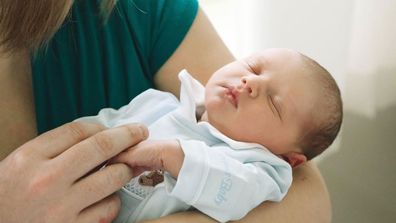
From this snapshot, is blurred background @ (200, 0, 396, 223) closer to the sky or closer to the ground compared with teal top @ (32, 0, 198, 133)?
closer to the ground

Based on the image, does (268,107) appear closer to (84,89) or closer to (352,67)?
(84,89)

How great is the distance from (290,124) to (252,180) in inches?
6.5

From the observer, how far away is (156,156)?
2.48 feet

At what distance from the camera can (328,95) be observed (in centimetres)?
89

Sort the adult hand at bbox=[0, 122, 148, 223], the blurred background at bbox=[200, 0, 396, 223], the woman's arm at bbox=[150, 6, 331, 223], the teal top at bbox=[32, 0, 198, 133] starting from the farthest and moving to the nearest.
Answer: the blurred background at bbox=[200, 0, 396, 223] → the teal top at bbox=[32, 0, 198, 133] → the woman's arm at bbox=[150, 6, 331, 223] → the adult hand at bbox=[0, 122, 148, 223]

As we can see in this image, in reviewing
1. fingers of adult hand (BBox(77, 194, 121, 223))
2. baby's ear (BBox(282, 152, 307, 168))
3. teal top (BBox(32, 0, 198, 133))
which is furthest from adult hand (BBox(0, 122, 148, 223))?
baby's ear (BBox(282, 152, 307, 168))

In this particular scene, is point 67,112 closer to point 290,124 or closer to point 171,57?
point 171,57

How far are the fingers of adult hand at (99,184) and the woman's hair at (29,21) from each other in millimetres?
293

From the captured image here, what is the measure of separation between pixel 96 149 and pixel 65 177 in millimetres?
61

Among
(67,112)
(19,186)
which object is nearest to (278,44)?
(67,112)

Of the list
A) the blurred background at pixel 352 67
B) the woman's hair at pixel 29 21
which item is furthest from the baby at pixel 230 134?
the blurred background at pixel 352 67

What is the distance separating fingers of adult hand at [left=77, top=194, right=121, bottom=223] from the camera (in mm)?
737

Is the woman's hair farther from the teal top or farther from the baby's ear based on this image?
the baby's ear

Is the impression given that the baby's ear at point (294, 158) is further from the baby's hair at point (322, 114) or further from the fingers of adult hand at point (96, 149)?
the fingers of adult hand at point (96, 149)
